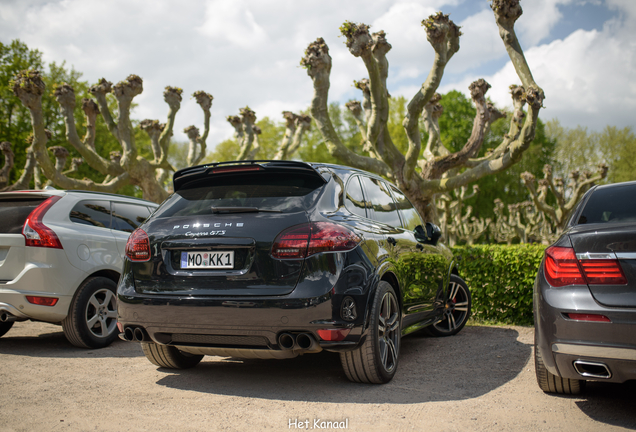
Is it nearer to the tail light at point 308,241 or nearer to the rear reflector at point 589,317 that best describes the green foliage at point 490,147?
the tail light at point 308,241

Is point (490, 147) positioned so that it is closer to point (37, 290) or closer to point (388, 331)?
point (388, 331)

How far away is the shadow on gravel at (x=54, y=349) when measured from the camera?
19.4 feet

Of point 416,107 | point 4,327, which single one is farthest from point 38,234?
point 416,107

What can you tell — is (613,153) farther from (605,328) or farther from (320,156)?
(605,328)

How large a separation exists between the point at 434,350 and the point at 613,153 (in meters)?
43.9

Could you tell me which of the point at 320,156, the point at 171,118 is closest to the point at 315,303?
the point at 171,118

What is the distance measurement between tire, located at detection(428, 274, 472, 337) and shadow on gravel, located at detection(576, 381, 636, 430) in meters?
2.57

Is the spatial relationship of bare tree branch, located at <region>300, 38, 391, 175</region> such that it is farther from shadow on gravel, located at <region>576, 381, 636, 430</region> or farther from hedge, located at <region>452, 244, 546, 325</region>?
shadow on gravel, located at <region>576, 381, 636, 430</region>

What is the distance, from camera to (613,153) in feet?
141

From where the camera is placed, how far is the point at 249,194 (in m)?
4.25

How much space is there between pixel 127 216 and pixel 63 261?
1.45 m

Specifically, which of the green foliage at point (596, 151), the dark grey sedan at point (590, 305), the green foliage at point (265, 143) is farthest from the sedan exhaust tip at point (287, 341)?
the green foliage at point (596, 151)

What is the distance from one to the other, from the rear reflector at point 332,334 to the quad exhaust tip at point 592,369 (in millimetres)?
1526

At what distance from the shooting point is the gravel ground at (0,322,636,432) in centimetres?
355
